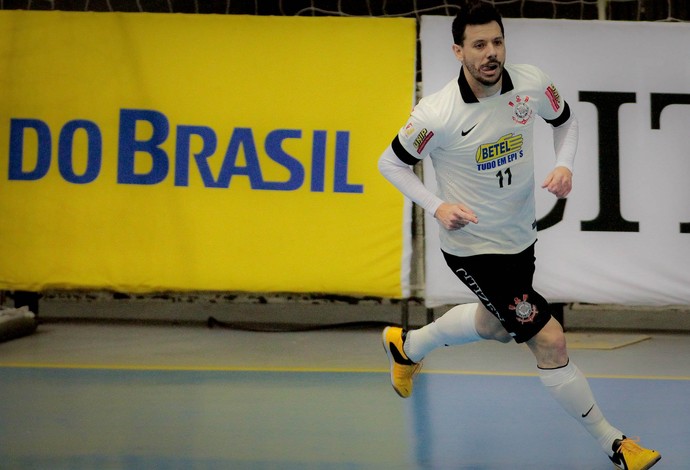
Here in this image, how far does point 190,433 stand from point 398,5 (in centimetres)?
680

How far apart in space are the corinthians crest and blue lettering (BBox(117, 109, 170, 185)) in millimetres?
3980

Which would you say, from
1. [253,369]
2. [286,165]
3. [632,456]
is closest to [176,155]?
[286,165]

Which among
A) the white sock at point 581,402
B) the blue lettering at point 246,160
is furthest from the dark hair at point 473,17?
the blue lettering at point 246,160

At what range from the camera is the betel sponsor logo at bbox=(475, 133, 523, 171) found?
418 centimetres

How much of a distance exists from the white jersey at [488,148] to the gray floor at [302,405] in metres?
0.93

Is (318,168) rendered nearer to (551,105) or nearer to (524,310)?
(551,105)

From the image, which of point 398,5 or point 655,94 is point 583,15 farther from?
point 655,94

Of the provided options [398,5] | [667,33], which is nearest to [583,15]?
[398,5]

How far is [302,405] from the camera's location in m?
5.21

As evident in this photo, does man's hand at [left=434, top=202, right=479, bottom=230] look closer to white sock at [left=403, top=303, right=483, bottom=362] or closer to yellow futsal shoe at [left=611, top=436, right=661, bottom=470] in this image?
white sock at [left=403, top=303, right=483, bottom=362]

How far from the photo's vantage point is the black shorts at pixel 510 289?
158 inches

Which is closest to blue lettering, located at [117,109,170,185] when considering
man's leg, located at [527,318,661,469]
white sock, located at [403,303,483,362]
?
white sock, located at [403,303,483,362]

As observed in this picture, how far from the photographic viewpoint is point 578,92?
297 inches

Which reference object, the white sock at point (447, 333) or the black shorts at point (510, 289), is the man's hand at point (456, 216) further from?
the white sock at point (447, 333)
